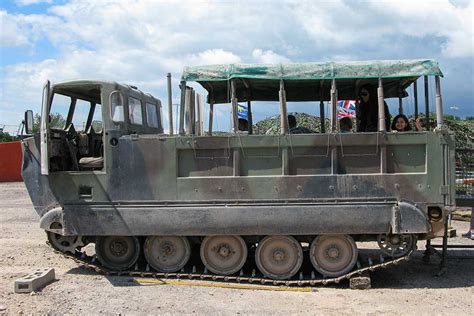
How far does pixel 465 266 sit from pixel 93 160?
20.6ft

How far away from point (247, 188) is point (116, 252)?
7.76 feet

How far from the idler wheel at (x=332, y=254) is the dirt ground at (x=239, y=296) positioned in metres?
0.26

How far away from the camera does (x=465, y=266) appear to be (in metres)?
9.08

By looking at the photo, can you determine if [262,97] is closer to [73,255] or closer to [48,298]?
[73,255]

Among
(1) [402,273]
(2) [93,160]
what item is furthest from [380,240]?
(2) [93,160]

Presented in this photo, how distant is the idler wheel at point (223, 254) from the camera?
815 cm

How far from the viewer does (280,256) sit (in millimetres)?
8062

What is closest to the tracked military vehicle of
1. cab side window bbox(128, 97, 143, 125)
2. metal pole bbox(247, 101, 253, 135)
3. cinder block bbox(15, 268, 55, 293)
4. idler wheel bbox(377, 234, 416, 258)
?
idler wheel bbox(377, 234, 416, 258)

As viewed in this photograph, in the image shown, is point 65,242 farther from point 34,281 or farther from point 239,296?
point 239,296

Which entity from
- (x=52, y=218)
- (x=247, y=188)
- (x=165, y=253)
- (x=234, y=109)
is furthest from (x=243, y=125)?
(x=52, y=218)

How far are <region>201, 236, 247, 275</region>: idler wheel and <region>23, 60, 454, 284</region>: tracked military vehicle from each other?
0.02 m

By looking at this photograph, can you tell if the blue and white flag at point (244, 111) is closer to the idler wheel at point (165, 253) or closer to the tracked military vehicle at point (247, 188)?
the tracked military vehicle at point (247, 188)

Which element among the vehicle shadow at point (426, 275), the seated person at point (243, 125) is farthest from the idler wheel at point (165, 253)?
the vehicle shadow at point (426, 275)

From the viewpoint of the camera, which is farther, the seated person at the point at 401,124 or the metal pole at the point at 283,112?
the seated person at the point at 401,124
